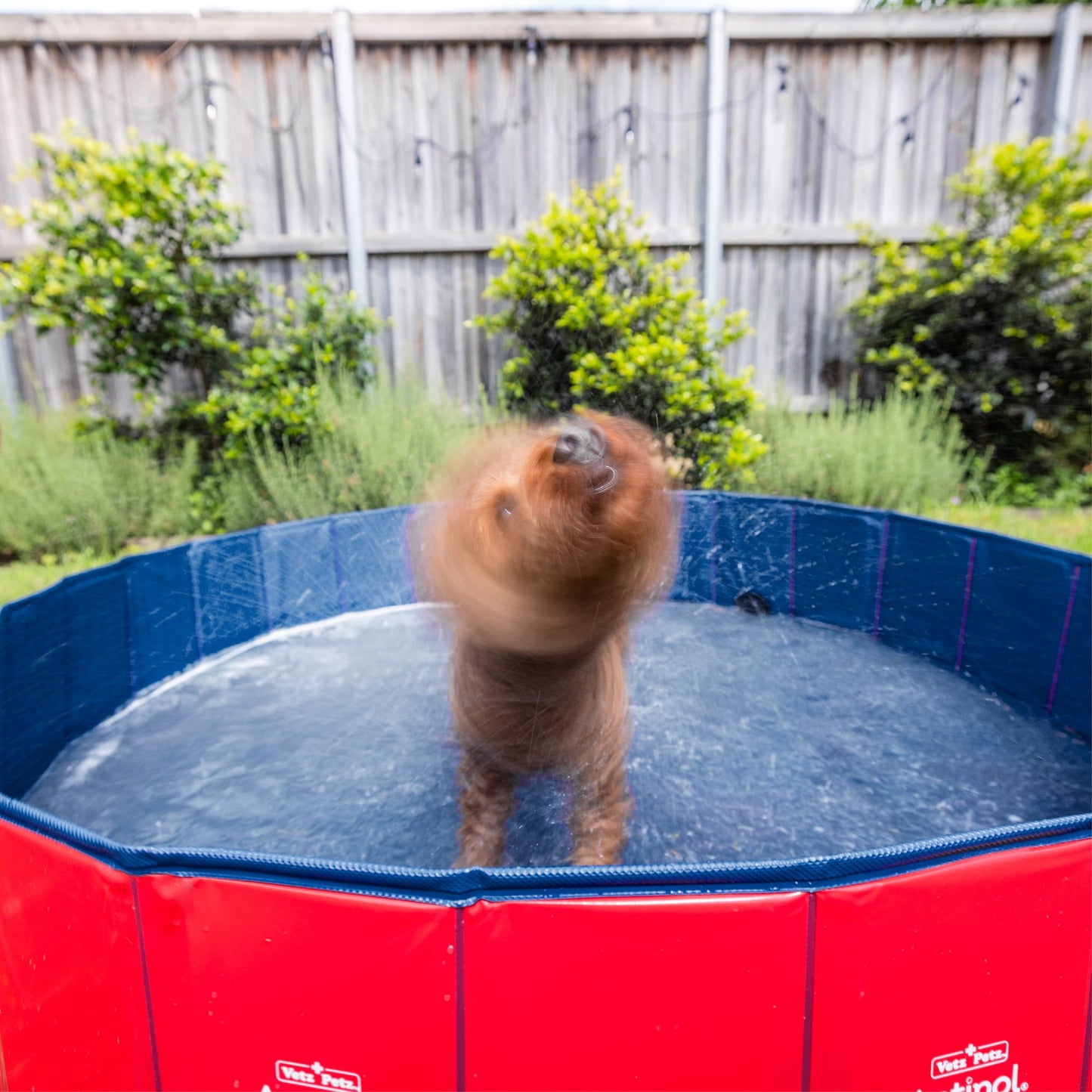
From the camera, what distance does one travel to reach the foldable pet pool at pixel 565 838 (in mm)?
1089

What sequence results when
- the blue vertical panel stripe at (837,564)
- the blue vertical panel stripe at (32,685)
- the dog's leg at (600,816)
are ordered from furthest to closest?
the blue vertical panel stripe at (837,564) < the blue vertical panel stripe at (32,685) < the dog's leg at (600,816)

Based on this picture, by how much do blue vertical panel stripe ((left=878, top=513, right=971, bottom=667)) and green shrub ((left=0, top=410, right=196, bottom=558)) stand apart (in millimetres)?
4086

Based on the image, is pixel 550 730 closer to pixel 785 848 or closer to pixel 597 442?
pixel 597 442

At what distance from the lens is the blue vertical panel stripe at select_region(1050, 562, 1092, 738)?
112 inches

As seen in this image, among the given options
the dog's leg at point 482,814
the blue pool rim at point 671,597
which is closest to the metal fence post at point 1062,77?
the blue pool rim at point 671,597

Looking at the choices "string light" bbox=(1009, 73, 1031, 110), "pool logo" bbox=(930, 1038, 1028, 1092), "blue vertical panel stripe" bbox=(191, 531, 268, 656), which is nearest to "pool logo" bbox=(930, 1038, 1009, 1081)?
"pool logo" bbox=(930, 1038, 1028, 1092)

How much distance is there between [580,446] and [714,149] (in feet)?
18.0

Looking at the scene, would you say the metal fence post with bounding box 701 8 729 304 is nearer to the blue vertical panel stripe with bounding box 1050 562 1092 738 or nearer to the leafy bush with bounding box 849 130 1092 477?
the leafy bush with bounding box 849 130 1092 477

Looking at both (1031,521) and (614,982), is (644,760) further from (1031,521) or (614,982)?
(1031,521)

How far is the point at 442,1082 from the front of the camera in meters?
1.10

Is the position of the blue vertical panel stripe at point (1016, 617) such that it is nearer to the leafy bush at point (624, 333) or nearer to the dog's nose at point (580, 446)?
the leafy bush at point (624, 333)

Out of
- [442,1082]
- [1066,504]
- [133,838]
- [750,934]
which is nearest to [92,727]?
[133,838]

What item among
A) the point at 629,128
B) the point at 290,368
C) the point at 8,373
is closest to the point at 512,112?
the point at 629,128

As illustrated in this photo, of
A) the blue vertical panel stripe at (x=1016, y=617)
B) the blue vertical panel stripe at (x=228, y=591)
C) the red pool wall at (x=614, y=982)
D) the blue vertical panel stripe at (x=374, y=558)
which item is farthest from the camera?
the blue vertical panel stripe at (x=374, y=558)
